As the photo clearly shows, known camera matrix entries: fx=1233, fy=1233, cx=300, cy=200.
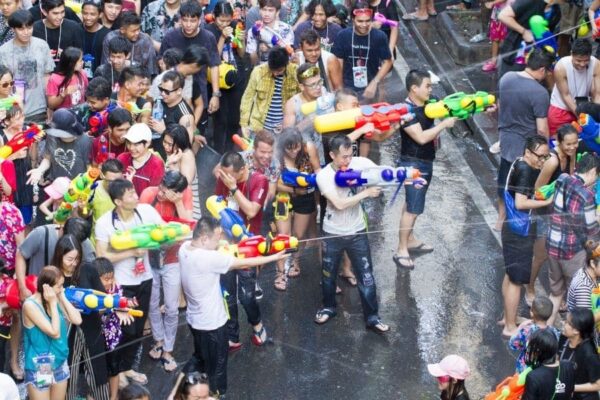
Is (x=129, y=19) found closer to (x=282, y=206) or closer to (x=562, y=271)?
(x=282, y=206)

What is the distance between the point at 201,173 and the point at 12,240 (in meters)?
1.86

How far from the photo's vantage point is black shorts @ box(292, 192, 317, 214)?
379 inches

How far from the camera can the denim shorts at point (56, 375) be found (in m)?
7.77

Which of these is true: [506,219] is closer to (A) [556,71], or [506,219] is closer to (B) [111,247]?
(A) [556,71]

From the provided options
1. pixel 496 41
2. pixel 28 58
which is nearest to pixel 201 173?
pixel 28 58

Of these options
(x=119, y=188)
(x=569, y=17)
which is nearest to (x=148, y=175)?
(x=119, y=188)

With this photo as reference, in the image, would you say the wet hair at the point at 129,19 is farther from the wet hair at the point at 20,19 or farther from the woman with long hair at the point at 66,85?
the wet hair at the point at 20,19

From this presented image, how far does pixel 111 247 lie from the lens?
8242mm

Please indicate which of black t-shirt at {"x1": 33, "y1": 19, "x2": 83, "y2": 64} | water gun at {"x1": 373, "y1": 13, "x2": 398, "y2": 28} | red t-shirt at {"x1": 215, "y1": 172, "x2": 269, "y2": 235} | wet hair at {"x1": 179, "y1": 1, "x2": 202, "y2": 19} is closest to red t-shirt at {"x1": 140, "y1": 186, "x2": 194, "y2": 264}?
red t-shirt at {"x1": 215, "y1": 172, "x2": 269, "y2": 235}

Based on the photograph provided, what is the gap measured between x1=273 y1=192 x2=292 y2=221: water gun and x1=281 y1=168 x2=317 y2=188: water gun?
0.78ft

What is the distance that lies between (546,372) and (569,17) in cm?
693

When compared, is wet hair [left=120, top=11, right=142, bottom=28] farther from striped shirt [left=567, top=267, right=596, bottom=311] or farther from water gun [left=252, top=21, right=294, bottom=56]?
striped shirt [left=567, top=267, right=596, bottom=311]

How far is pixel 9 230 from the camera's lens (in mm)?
8531

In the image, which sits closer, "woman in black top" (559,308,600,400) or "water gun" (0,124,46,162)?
"woman in black top" (559,308,600,400)
